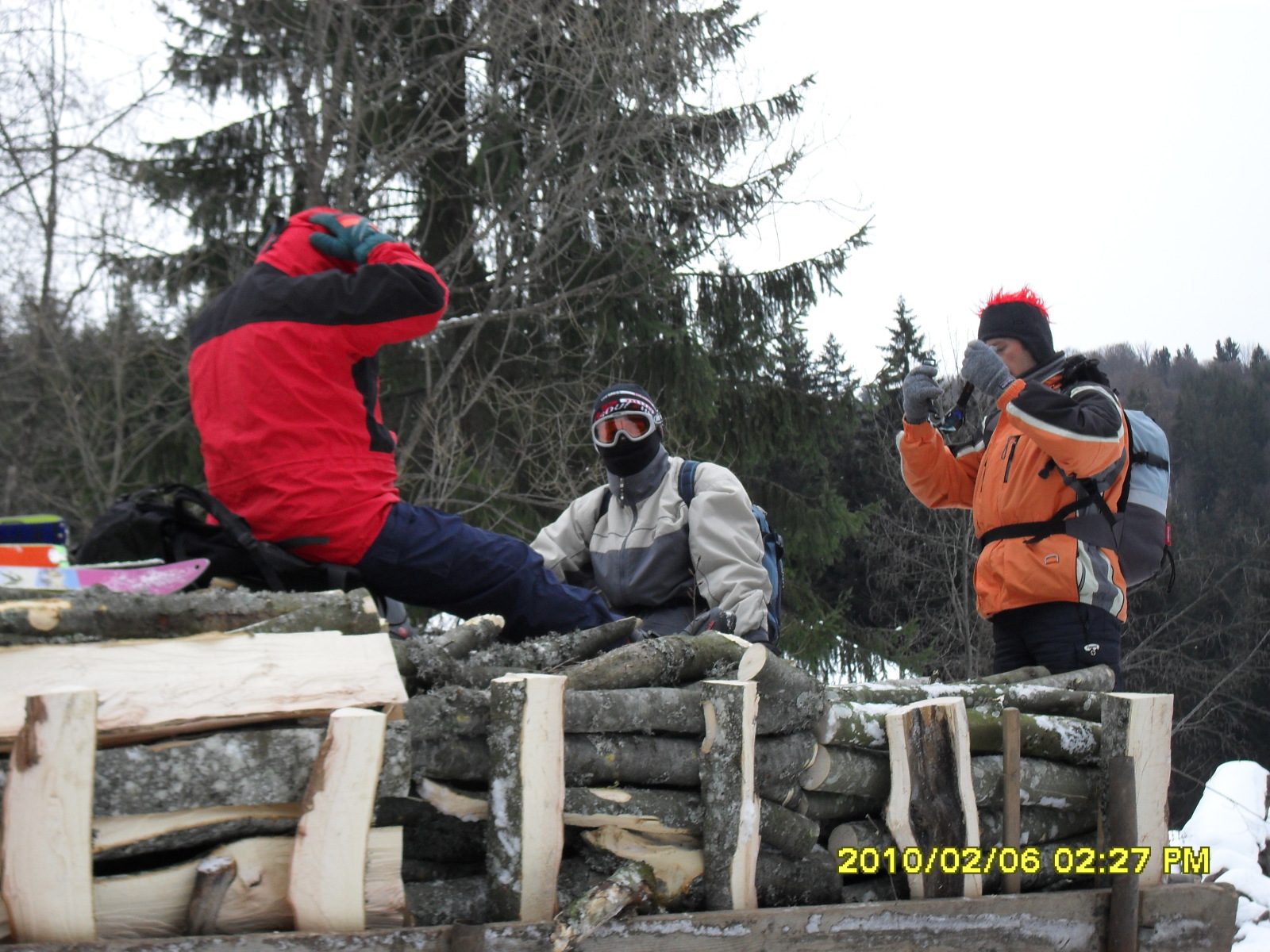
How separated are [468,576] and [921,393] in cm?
188

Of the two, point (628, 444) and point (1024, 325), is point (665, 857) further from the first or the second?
point (1024, 325)

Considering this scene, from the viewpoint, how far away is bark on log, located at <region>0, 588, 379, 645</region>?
187 cm

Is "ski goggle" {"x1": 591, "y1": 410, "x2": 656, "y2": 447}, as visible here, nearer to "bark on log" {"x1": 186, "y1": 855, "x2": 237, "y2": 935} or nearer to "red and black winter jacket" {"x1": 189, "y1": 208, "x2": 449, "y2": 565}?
"red and black winter jacket" {"x1": 189, "y1": 208, "x2": 449, "y2": 565}

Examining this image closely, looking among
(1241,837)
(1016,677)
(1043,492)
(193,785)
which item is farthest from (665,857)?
(1241,837)

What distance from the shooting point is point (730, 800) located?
2145 mm

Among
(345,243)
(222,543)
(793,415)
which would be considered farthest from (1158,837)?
(793,415)

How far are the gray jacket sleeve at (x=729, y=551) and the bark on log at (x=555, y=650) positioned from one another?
100 cm

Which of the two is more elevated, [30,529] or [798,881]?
[30,529]

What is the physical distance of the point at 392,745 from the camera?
190 cm

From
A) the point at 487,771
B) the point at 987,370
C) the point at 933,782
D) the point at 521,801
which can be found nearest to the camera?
the point at 521,801

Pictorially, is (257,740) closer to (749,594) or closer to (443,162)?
(749,594)

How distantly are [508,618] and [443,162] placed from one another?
27.5 feet

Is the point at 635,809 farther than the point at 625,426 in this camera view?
No

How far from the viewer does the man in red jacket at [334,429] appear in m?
3.08
